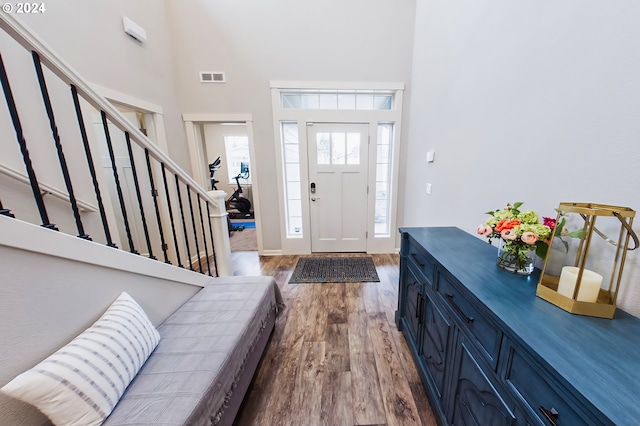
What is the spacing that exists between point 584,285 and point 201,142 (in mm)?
3921

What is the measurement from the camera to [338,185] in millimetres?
3248

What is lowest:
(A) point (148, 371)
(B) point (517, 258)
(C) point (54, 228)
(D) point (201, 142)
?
(A) point (148, 371)

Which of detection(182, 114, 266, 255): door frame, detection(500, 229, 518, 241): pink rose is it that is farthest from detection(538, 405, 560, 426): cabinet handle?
detection(182, 114, 266, 255): door frame

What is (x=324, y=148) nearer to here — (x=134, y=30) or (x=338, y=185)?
(x=338, y=185)

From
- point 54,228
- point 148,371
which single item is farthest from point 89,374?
point 54,228

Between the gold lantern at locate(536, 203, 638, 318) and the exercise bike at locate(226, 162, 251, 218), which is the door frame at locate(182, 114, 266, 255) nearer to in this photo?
the exercise bike at locate(226, 162, 251, 218)

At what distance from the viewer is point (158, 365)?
1053mm

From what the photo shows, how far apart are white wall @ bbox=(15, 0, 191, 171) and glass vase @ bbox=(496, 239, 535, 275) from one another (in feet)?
10.5

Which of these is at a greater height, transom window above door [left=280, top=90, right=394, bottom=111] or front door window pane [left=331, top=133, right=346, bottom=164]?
transom window above door [left=280, top=90, right=394, bottom=111]

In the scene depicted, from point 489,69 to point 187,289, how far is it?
264 centimetres

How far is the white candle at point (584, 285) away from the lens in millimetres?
741

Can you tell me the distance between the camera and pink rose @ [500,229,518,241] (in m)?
0.98

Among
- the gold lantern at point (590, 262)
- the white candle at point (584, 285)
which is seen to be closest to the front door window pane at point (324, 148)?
the gold lantern at point (590, 262)

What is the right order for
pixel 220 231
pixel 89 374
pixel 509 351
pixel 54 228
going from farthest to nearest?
pixel 220 231 < pixel 54 228 < pixel 89 374 < pixel 509 351
